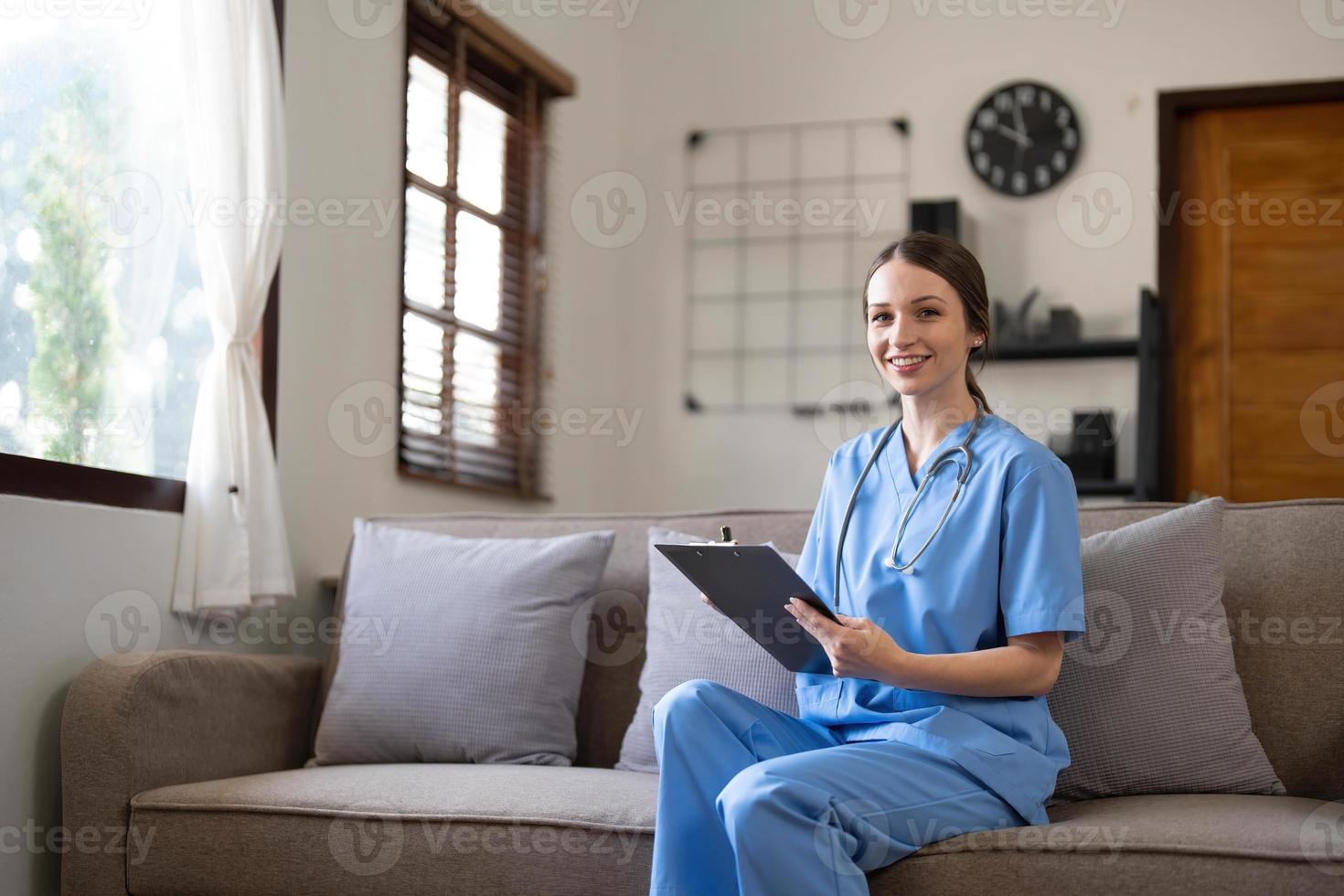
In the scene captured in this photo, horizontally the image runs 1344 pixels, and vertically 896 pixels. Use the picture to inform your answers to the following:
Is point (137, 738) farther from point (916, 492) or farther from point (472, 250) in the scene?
point (472, 250)

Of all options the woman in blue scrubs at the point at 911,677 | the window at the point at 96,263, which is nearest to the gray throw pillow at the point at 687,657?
the woman in blue scrubs at the point at 911,677

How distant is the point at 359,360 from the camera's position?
325 cm

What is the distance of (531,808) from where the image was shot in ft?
6.24

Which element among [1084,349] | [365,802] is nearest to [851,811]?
[365,802]

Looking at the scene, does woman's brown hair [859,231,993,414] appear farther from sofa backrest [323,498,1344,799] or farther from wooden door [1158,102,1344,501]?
wooden door [1158,102,1344,501]

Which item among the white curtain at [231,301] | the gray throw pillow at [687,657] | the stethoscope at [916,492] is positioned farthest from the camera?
→ the white curtain at [231,301]

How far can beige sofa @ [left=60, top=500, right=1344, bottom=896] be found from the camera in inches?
63.9

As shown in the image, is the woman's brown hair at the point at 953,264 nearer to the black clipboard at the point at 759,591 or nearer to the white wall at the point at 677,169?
the black clipboard at the point at 759,591

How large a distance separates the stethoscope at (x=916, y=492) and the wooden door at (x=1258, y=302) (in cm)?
247

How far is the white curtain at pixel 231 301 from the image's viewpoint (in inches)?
102

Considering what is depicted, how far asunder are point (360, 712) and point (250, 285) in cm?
88

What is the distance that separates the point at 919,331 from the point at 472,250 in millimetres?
2193

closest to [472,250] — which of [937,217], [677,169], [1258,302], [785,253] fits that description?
[677,169]

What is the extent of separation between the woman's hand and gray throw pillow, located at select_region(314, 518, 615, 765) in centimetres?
80
